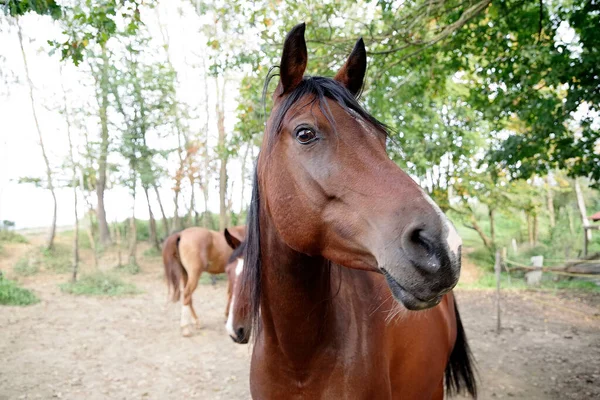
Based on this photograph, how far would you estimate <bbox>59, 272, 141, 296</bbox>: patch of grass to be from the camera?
1106cm

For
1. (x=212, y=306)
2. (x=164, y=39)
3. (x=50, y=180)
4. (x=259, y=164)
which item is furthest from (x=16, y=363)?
(x=164, y=39)

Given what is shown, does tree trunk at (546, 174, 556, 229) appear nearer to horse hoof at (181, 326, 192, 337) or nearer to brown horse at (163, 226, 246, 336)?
brown horse at (163, 226, 246, 336)

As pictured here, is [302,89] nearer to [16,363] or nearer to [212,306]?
[16,363]

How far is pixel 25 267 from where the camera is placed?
1316 centimetres

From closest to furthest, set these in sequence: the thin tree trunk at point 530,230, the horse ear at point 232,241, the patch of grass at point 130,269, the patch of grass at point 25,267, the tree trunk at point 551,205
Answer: the horse ear at point 232,241, the patch of grass at point 25,267, the patch of grass at point 130,269, the tree trunk at point 551,205, the thin tree trunk at point 530,230

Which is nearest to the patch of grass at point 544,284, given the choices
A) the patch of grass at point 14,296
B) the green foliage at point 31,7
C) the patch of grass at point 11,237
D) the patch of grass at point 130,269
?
the patch of grass at point 130,269

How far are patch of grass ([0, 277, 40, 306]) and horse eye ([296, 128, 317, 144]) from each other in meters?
10.8

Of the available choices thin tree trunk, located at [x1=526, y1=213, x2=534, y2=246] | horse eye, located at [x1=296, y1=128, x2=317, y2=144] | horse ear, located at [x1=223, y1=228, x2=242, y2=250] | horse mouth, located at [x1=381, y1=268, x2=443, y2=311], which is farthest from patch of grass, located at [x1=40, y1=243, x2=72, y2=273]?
thin tree trunk, located at [x1=526, y1=213, x2=534, y2=246]

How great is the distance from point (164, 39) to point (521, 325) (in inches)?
671

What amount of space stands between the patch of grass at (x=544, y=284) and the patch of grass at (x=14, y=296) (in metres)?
12.8

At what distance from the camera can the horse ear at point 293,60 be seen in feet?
5.03

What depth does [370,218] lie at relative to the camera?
1242 mm

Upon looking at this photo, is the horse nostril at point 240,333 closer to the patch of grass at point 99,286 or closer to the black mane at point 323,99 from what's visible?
the black mane at point 323,99

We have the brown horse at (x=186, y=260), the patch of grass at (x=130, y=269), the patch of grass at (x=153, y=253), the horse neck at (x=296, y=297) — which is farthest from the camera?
the patch of grass at (x=153, y=253)
